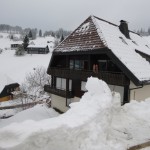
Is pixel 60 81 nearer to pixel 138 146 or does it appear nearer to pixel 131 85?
pixel 131 85

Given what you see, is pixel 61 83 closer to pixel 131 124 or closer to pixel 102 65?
pixel 102 65

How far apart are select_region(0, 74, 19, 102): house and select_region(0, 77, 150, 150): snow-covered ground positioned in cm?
4263

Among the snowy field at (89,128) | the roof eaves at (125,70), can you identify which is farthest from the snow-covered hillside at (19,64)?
the snowy field at (89,128)

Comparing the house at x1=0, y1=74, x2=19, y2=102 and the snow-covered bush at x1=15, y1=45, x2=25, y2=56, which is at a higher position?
the snow-covered bush at x1=15, y1=45, x2=25, y2=56

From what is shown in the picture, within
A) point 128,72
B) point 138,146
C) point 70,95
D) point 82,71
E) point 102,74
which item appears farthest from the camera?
point 70,95

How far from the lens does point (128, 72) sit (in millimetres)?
17281

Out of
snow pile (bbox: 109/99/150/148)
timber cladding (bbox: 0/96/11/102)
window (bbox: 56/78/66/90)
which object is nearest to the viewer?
snow pile (bbox: 109/99/150/148)

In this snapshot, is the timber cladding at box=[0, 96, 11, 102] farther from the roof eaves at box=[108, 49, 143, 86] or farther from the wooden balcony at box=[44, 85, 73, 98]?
the roof eaves at box=[108, 49, 143, 86]

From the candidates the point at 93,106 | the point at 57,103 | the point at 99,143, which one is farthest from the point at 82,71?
the point at 99,143

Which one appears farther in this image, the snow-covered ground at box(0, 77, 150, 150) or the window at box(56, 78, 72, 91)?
the window at box(56, 78, 72, 91)

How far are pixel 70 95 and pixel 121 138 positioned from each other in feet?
49.8

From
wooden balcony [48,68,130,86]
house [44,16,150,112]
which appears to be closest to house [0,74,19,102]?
house [44,16,150,112]

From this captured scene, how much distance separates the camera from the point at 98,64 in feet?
68.8

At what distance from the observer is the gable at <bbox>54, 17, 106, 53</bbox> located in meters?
20.3
